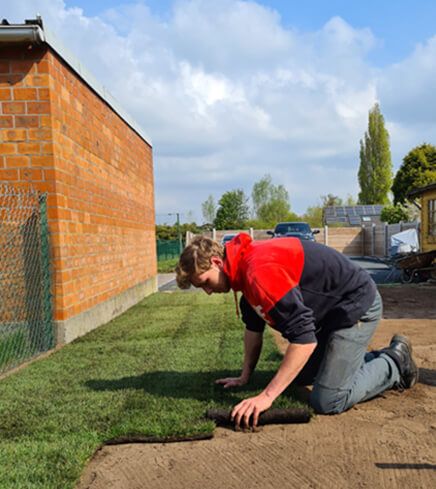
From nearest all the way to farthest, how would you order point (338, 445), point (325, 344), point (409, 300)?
1. point (338, 445)
2. point (325, 344)
3. point (409, 300)

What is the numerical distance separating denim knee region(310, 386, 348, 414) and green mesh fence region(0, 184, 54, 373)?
324 cm

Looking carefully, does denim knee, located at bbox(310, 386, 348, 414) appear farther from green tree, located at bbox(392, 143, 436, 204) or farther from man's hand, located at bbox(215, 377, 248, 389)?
green tree, located at bbox(392, 143, 436, 204)

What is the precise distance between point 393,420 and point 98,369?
2.62 metres

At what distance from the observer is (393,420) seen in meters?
3.02

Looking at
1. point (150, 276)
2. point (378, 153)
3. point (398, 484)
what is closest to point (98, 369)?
point (398, 484)

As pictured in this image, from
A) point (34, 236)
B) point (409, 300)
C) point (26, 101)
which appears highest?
point (26, 101)

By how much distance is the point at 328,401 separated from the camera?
3045mm

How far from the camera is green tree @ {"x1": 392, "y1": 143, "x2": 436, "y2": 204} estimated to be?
35219 millimetres

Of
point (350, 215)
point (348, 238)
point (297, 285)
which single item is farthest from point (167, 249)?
point (297, 285)

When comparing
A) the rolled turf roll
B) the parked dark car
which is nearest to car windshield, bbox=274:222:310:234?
the parked dark car

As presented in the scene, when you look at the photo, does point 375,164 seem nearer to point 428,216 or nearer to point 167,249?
point 167,249

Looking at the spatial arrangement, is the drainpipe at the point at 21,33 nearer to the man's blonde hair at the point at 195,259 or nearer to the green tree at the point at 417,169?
the man's blonde hair at the point at 195,259

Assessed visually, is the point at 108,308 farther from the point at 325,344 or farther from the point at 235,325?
the point at 325,344

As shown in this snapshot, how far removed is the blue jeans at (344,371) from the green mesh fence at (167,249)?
23069 mm
